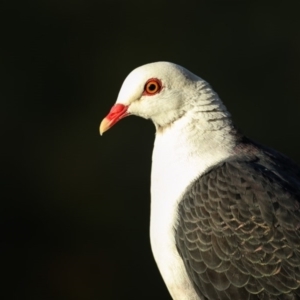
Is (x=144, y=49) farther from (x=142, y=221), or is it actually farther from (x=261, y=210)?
(x=261, y=210)

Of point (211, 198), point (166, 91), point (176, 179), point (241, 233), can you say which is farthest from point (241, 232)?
point (166, 91)

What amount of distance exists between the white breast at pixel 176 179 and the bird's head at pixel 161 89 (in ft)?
0.26

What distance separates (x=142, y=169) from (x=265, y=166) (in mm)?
3733

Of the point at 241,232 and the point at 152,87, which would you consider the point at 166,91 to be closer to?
the point at 152,87

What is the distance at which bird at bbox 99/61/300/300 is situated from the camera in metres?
4.52

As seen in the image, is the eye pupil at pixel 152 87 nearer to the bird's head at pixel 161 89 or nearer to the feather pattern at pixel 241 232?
the bird's head at pixel 161 89

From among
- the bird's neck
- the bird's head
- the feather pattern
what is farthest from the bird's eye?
the feather pattern

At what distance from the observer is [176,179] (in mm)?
4777

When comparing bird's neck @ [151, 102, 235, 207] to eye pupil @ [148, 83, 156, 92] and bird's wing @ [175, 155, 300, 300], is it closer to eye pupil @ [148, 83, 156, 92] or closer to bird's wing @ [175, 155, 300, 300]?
bird's wing @ [175, 155, 300, 300]

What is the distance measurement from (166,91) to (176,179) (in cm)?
43

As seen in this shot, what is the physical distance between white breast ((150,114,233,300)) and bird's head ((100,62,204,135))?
80 millimetres

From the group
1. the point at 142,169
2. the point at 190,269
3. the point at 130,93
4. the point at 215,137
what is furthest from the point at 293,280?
the point at 142,169

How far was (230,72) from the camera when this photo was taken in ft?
28.3

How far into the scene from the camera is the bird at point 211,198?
4520 millimetres
